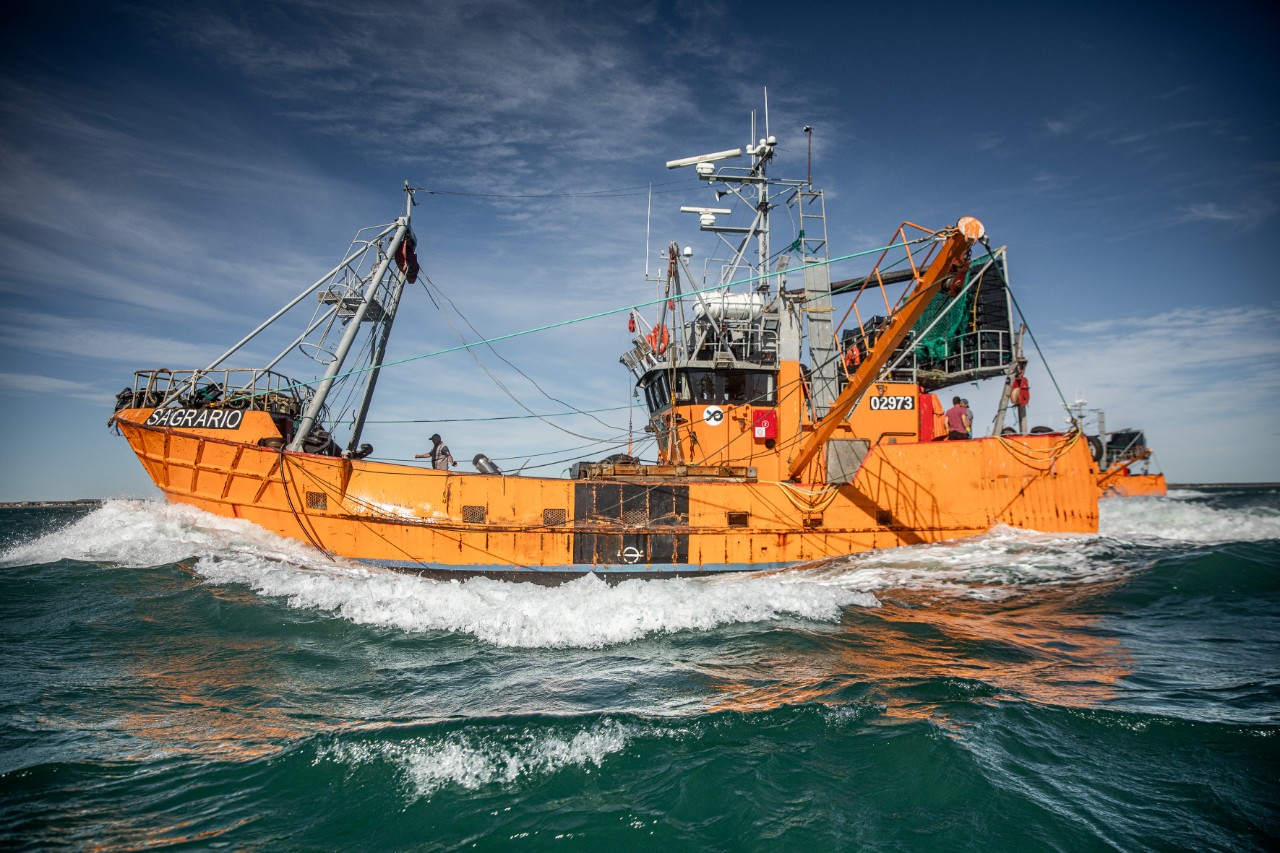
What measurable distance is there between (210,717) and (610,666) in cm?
332

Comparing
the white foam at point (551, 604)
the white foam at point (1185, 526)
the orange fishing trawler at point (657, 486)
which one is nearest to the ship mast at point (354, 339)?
the orange fishing trawler at point (657, 486)

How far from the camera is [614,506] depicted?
11.0 m

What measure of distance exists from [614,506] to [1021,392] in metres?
9.93

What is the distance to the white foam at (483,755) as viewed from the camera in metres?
3.46

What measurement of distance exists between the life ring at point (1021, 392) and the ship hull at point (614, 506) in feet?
6.55

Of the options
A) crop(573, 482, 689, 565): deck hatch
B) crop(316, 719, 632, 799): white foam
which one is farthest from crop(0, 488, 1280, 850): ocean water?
crop(573, 482, 689, 565): deck hatch

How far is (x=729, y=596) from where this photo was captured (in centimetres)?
819

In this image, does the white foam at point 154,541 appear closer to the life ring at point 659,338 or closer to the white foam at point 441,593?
the white foam at point 441,593

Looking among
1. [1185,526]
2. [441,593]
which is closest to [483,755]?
[441,593]

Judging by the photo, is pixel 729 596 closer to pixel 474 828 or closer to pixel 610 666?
pixel 610 666

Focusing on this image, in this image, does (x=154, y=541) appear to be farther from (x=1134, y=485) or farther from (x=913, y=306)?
(x=1134, y=485)

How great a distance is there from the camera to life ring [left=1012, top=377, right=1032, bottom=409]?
1312 cm

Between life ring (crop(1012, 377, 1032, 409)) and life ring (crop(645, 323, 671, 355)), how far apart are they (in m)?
8.11

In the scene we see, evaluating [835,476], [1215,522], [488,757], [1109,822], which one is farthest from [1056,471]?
[488,757]
